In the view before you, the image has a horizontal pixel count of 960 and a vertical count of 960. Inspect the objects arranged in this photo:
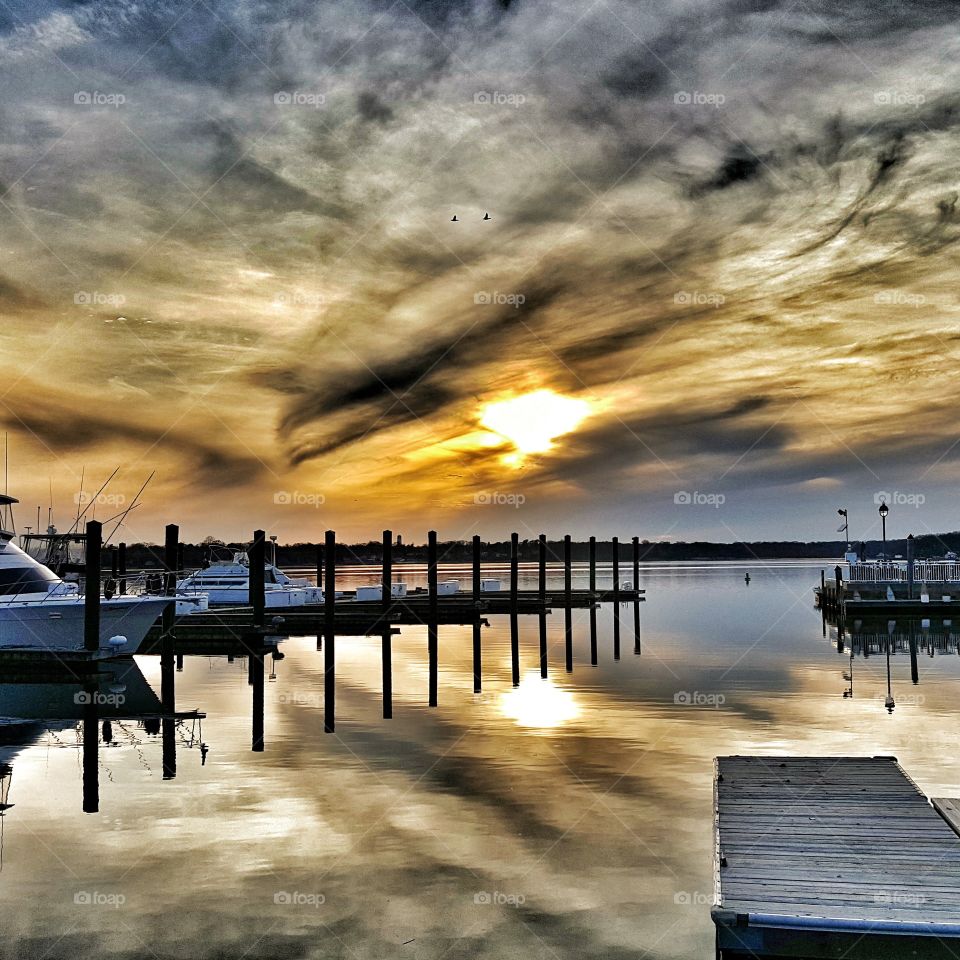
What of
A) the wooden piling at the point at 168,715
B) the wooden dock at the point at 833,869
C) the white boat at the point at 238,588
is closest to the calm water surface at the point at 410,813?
the wooden piling at the point at 168,715

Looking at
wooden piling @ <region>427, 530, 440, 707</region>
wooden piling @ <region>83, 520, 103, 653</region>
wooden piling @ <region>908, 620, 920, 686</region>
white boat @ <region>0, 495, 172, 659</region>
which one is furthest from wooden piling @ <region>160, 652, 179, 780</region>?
wooden piling @ <region>908, 620, 920, 686</region>

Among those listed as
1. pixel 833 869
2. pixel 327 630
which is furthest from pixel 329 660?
pixel 833 869

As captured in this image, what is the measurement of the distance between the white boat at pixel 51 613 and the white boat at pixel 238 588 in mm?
23266

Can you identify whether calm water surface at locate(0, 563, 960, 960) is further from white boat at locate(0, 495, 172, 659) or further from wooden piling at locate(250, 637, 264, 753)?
white boat at locate(0, 495, 172, 659)

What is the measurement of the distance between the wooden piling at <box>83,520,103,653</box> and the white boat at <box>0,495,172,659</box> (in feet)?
1.69

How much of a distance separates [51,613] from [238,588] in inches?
1222

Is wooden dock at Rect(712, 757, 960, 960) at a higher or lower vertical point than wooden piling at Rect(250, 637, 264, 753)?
higher

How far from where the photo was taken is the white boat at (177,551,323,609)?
59.1 m

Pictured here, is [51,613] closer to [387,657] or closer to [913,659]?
[387,657]

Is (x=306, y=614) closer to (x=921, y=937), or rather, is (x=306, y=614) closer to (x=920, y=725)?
(x=920, y=725)

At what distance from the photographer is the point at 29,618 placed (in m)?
31.8

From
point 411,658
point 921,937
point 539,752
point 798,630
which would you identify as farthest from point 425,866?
point 798,630

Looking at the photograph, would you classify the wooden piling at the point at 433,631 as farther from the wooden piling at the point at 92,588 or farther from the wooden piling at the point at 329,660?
the wooden piling at the point at 92,588

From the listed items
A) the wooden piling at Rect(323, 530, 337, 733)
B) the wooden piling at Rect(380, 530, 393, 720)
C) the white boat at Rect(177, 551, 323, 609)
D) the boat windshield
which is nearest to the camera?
the wooden piling at Rect(323, 530, 337, 733)
